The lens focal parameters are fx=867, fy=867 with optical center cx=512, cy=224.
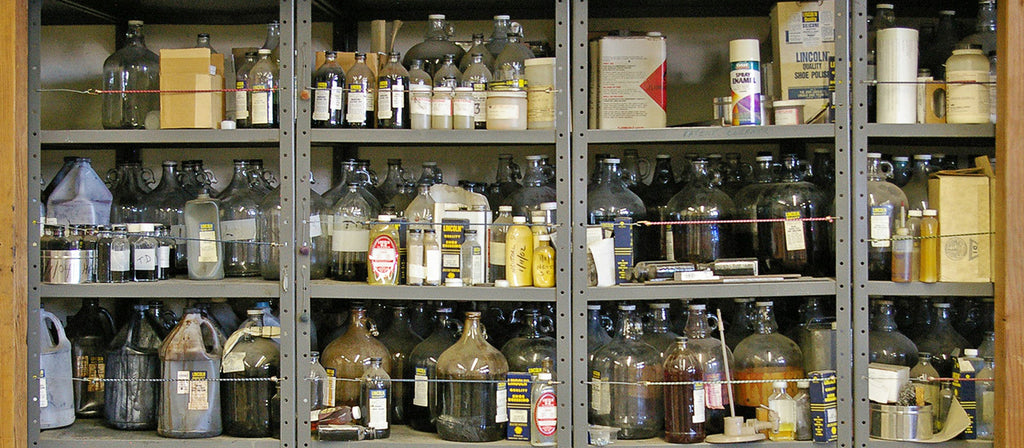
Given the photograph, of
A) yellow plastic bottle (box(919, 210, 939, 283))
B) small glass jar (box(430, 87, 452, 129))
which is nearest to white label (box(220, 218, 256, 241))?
small glass jar (box(430, 87, 452, 129))

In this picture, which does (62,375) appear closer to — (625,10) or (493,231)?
(493,231)

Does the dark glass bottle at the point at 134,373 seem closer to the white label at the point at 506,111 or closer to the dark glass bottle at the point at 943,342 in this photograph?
the white label at the point at 506,111

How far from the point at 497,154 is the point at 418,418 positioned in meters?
0.85

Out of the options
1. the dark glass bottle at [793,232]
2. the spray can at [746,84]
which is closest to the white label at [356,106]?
the spray can at [746,84]

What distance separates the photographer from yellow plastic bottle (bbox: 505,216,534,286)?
2.15 metres

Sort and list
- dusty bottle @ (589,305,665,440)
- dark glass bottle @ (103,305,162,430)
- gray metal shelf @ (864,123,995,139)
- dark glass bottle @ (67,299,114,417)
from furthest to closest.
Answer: dark glass bottle @ (67,299,114,417) → dark glass bottle @ (103,305,162,430) → dusty bottle @ (589,305,665,440) → gray metal shelf @ (864,123,995,139)

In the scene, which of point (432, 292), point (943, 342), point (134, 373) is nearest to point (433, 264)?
point (432, 292)

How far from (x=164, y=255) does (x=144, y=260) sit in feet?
0.20

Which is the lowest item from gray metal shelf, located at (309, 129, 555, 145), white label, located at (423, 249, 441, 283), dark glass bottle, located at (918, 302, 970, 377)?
dark glass bottle, located at (918, 302, 970, 377)

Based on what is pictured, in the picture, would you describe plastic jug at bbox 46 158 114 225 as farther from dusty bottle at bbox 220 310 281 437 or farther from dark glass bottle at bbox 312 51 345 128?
dark glass bottle at bbox 312 51 345 128

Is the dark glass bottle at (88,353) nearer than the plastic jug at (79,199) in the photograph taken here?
No

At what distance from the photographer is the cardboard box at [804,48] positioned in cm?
222

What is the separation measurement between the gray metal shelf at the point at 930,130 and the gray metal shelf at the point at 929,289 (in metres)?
0.36

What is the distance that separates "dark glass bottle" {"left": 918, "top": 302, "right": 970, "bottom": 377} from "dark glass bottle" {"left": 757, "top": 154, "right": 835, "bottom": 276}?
30 cm
